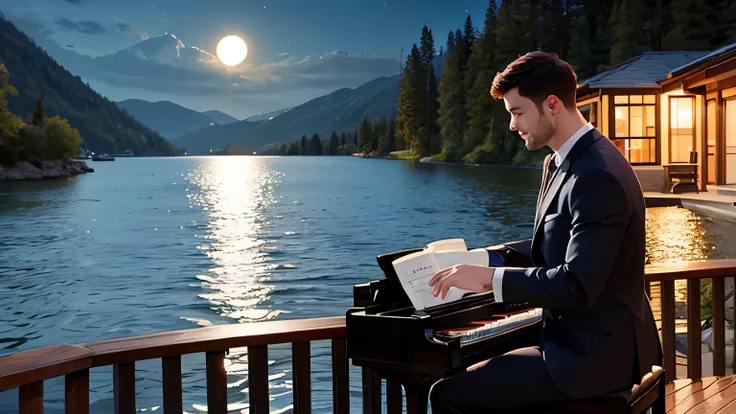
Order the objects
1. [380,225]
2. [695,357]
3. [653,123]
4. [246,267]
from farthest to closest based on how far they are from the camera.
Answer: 1. [380,225]
2. [653,123]
3. [246,267]
4. [695,357]

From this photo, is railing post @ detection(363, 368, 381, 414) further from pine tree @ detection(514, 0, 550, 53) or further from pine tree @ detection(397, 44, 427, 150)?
pine tree @ detection(397, 44, 427, 150)

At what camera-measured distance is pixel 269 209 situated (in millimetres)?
46219

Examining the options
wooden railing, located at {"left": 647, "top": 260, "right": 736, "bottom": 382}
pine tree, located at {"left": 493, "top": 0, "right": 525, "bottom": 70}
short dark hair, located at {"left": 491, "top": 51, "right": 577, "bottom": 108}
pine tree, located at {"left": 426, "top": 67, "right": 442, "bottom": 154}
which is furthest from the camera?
pine tree, located at {"left": 426, "top": 67, "right": 442, "bottom": 154}

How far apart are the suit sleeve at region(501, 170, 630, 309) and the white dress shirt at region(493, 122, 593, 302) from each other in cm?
8

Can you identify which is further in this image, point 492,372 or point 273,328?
point 273,328

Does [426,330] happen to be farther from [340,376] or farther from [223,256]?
[223,256]

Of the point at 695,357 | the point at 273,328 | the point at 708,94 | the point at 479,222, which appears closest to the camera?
the point at 273,328

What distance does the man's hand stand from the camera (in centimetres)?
222

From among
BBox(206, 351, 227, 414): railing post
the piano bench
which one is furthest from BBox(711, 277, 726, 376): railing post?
BBox(206, 351, 227, 414): railing post

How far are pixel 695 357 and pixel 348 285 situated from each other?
1636 centimetres

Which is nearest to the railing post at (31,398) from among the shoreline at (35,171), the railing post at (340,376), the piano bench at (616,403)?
the railing post at (340,376)

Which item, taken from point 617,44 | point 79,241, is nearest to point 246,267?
point 79,241

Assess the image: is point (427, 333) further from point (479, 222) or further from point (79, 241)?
point (79, 241)

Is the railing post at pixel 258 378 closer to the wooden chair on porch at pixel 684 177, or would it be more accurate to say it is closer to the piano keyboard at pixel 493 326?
the piano keyboard at pixel 493 326
